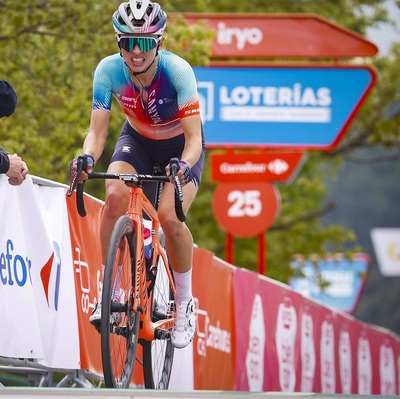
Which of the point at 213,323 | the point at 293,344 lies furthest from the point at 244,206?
the point at 213,323

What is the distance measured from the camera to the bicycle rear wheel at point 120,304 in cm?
703

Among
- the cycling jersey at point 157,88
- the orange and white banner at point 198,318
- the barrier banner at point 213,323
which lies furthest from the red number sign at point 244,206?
the cycling jersey at point 157,88

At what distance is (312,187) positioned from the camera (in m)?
31.2

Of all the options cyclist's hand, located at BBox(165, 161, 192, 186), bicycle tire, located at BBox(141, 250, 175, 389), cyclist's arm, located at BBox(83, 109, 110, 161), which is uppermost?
cyclist's arm, located at BBox(83, 109, 110, 161)

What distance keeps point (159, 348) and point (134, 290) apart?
1.13 meters

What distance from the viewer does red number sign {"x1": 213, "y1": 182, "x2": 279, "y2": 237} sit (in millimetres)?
18391

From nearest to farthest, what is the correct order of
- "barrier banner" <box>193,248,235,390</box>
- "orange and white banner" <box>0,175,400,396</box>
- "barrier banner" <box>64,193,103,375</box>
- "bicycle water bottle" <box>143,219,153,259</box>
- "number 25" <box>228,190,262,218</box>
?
"orange and white banner" <box>0,175,400,396</box> → "bicycle water bottle" <box>143,219,153,259</box> → "barrier banner" <box>64,193,103,375</box> → "barrier banner" <box>193,248,235,390</box> → "number 25" <box>228,190,262,218</box>

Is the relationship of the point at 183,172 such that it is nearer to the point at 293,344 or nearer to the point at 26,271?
the point at 26,271

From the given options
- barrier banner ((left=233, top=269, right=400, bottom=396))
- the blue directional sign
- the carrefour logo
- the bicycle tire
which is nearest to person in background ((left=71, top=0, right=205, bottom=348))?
the bicycle tire

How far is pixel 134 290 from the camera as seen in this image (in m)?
7.51

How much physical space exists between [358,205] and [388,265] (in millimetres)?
61397

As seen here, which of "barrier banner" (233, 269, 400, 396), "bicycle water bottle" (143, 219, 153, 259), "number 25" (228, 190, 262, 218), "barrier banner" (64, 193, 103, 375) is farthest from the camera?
"number 25" (228, 190, 262, 218)

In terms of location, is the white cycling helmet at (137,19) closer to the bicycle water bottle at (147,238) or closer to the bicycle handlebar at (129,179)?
the bicycle handlebar at (129,179)

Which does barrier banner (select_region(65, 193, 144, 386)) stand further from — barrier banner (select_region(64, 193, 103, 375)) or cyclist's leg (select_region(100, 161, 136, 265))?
cyclist's leg (select_region(100, 161, 136, 265))
